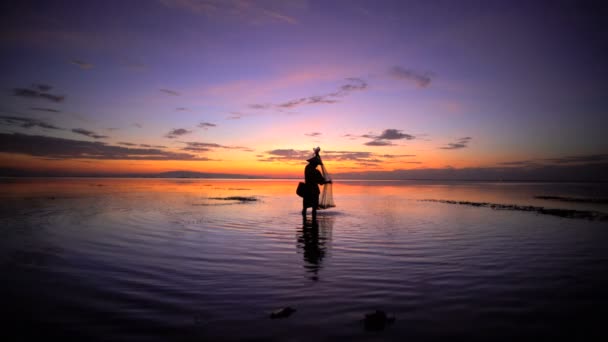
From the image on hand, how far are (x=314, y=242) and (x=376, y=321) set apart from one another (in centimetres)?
817

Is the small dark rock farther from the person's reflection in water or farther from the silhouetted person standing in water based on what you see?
the silhouetted person standing in water

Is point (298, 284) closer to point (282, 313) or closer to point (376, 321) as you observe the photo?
point (282, 313)

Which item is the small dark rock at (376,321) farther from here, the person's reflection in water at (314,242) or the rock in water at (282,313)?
the person's reflection in water at (314,242)

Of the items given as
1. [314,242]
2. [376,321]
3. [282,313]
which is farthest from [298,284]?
[314,242]

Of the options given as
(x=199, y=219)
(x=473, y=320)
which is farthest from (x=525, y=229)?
(x=199, y=219)

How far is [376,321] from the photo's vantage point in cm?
571

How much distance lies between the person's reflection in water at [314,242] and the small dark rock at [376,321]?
288cm

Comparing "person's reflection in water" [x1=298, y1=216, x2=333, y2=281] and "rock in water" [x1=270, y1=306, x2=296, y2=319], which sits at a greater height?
"rock in water" [x1=270, y1=306, x2=296, y2=319]

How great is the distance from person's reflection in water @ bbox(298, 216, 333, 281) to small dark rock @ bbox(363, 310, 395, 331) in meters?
2.88

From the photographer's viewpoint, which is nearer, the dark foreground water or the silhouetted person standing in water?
the dark foreground water

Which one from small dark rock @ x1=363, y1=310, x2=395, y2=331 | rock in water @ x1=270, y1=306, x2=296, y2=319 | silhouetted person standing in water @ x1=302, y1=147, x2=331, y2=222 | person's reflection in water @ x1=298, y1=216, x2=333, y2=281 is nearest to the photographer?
small dark rock @ x1=363, y1=310, x2=395, y2=331

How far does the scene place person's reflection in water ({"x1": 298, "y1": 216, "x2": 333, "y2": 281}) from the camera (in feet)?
32.4

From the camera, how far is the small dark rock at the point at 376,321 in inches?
221

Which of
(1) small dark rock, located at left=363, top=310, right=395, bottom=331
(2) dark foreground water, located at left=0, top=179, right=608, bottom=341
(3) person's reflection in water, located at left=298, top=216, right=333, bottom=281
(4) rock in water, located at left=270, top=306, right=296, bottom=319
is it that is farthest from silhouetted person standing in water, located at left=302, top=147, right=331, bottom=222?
(1) small dark rock, located at left=363, top=310, right=395, bottom=331
